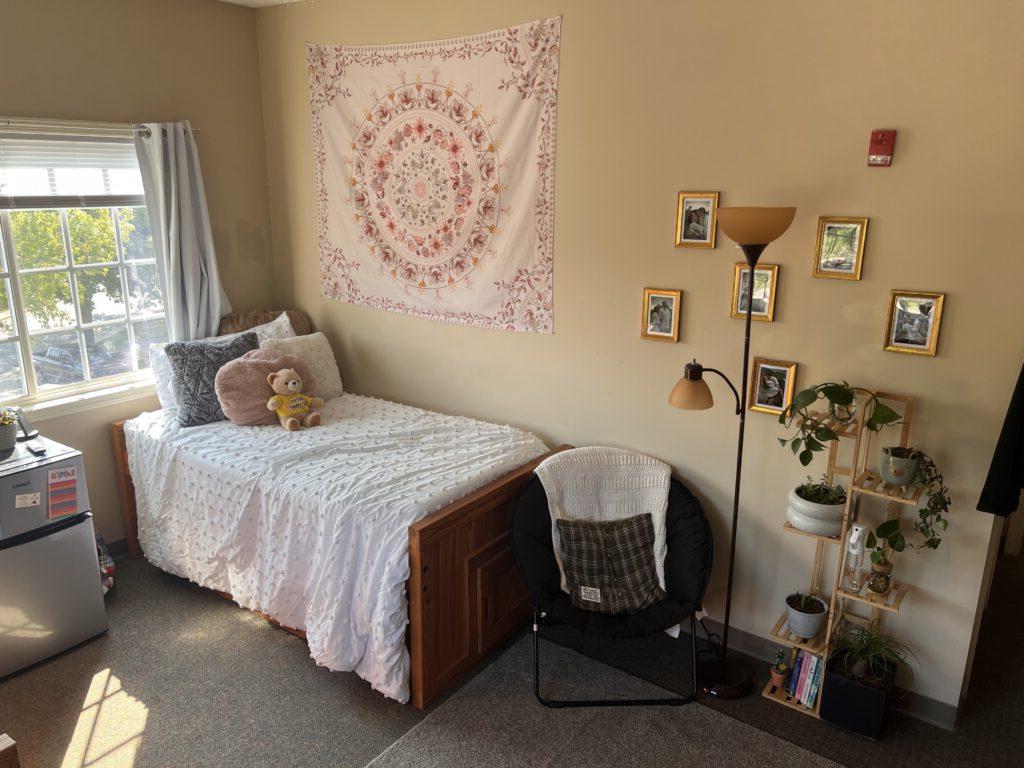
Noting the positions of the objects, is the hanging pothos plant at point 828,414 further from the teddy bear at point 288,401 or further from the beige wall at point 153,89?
the beige wall at point 153,89

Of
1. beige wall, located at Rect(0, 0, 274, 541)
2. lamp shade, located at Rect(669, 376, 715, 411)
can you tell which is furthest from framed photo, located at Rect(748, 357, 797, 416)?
beige wall, located at Rect(0, 0, 274, 541)

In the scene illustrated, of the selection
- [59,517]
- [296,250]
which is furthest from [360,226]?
[59,517]

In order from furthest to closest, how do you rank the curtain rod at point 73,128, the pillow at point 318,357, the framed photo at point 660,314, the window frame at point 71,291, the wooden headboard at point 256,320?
1. the wooden headboard at point 256,320
2. the pillow at point 318,357
3. the window frame at point 71,291
4. the curtain rod at point 73,128
5. the framed photo at point 660,314

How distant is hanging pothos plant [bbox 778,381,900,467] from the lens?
227 cm

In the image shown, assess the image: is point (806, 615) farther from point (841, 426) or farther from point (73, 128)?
point (73, 128)

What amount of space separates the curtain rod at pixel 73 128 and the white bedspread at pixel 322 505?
128cm

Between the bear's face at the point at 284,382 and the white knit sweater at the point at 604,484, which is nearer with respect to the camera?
the white knit sweater at the point at 604,484

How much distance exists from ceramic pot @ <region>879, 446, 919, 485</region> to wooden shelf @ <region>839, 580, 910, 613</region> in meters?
0.40

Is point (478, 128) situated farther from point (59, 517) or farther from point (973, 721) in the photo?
point (973, 721)

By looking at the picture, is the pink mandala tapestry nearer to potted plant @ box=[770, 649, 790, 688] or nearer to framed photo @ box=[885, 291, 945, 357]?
framed photo @ box=[885, 291, 945, 357]

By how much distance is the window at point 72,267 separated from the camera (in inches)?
123

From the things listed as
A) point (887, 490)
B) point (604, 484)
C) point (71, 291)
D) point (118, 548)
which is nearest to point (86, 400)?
point (71, 291)

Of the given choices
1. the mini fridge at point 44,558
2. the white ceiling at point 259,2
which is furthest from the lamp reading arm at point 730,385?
the white ceiling at point 259,2

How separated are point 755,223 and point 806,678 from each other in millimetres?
1577
